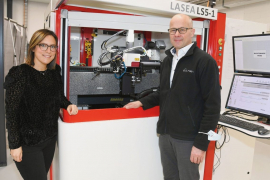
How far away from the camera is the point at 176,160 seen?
1577mm

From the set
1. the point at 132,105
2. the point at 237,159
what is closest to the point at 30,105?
the point at 132,105

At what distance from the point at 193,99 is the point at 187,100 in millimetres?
37

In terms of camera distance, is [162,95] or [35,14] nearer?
[162,95]

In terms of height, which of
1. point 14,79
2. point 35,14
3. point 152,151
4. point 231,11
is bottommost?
point 152,151

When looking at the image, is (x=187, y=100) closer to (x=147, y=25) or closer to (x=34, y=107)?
(x=147, y=25)

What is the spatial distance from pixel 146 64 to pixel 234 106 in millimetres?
827

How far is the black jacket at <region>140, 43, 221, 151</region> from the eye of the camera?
1301mm

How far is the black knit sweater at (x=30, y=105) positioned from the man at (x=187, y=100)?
2.40ft

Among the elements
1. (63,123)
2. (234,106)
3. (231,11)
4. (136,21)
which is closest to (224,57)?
(234,106)

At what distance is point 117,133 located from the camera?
156 cm

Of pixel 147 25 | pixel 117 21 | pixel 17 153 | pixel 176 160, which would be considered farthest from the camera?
pixel 147 25

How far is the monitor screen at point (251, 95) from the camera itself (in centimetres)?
168

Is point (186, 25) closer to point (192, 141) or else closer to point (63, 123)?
point (192, 141)

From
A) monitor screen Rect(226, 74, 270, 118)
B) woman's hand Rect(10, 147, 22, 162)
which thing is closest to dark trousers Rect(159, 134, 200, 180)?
monitor screen Rect(226, 74, 270, 118)
